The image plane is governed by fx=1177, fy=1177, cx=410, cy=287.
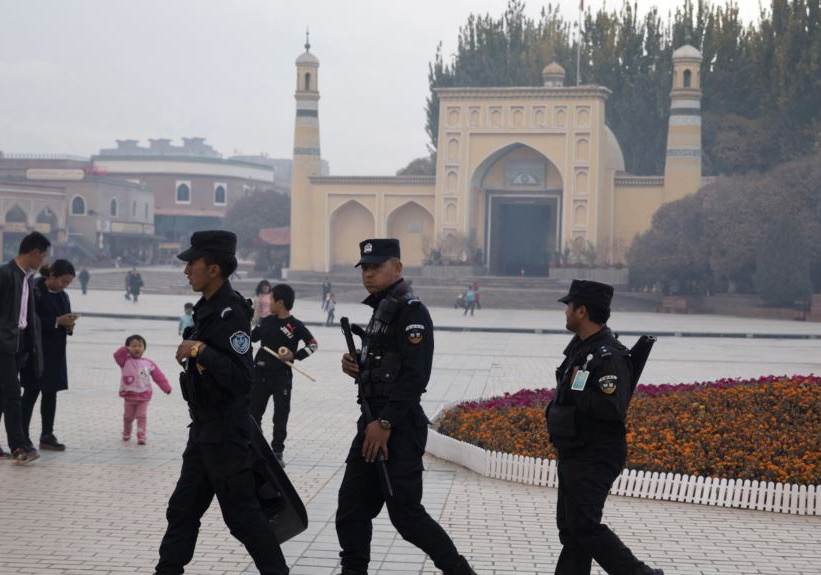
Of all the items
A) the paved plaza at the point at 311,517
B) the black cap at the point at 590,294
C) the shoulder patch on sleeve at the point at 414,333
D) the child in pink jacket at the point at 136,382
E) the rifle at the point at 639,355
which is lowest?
the paved plaza at the point at 311,517

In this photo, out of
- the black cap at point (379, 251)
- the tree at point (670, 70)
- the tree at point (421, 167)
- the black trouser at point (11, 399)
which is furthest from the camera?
the tree at point (421, 167)

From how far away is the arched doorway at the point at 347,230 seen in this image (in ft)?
174

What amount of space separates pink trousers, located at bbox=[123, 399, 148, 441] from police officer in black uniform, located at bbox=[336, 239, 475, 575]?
5.10 meters

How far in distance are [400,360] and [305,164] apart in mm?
47780

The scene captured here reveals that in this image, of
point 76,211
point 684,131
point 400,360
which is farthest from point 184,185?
point 400,360

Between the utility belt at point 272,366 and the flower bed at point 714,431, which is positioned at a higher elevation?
the utility belt at point 272,366

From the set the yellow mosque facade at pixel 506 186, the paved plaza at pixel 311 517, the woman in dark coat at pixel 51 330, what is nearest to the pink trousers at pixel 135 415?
the paved plaza at pixel 311 517

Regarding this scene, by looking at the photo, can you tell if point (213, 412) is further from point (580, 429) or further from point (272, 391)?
point (272, 391)

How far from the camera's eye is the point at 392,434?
220 inches

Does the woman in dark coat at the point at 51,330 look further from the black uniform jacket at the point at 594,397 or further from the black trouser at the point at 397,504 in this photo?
the black uniform jacket at the point at 594,397

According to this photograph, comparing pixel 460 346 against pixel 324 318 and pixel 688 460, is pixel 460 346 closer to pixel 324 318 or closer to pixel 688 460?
pixel 324 318

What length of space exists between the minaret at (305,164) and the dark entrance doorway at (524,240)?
811 centimetres

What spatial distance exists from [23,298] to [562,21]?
5900 centimetres

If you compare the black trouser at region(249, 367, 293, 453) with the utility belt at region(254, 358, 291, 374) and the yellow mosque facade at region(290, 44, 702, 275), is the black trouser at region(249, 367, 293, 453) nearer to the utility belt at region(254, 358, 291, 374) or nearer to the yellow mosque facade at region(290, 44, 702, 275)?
the utility belt at region(254, 358, 291, 374)
